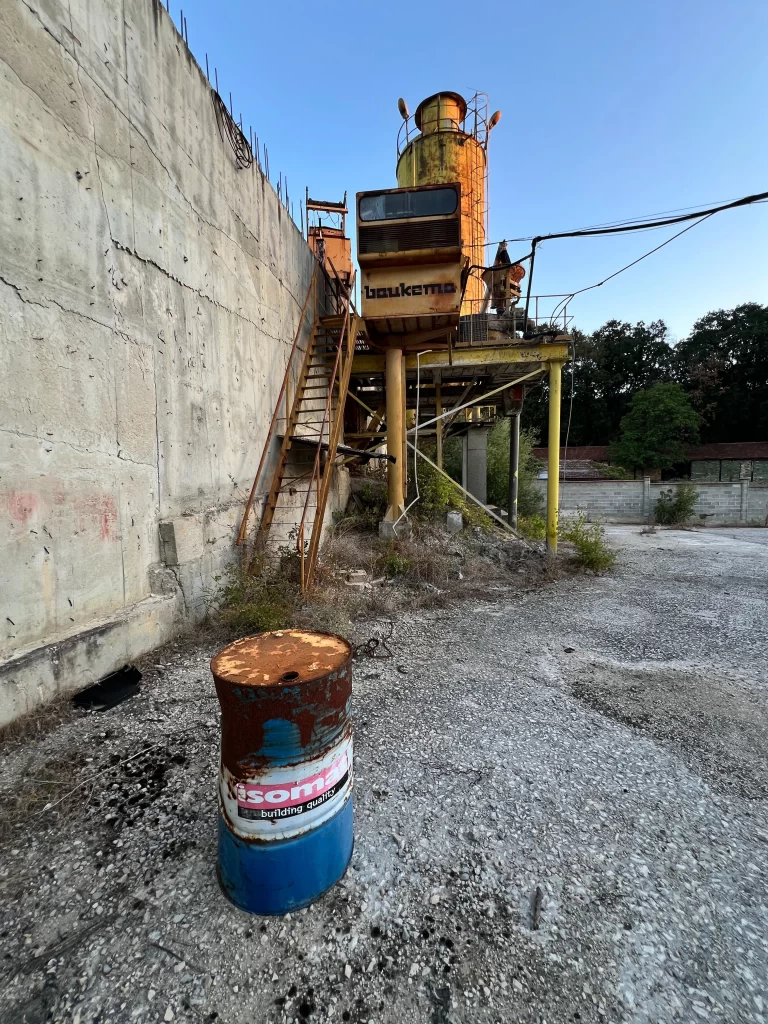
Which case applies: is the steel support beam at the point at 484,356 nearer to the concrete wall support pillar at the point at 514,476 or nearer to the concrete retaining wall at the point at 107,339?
the concrete wall support pillar at the point at 514,476

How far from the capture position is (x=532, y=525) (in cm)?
1085

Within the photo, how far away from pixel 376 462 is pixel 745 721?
37.4 ft

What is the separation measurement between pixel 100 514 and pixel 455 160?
39.3 feet

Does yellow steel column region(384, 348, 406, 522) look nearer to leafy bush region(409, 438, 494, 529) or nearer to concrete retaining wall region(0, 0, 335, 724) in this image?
leafy bush region(409, 438, 494, 529)

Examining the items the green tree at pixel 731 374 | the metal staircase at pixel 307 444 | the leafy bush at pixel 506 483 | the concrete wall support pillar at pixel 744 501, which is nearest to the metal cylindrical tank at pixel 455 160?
the leafy bush at pixel 506 483

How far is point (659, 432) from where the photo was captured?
102ft

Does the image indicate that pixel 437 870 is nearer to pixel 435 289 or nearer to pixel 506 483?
pixel 435 289

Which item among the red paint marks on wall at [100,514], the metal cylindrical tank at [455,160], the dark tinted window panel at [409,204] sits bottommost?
the red paint marks on wall at [100,514]

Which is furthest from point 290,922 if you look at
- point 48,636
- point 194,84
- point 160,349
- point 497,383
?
point 497,383

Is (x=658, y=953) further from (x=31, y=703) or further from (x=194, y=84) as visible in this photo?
(x=194, y=84)

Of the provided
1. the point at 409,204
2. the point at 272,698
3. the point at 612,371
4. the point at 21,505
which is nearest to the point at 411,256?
the point at 409,204

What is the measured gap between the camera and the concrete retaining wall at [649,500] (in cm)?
1867

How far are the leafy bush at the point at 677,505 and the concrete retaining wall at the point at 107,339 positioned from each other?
18.5 m

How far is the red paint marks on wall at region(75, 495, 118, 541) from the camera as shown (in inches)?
129
